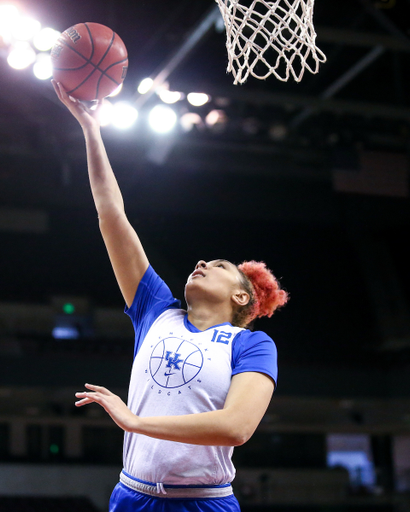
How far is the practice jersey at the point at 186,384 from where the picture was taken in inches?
69.6

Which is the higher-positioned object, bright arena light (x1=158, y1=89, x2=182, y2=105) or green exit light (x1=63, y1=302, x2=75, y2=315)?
bright arena light (x1=158, y1=89, x2=182, y2=105)

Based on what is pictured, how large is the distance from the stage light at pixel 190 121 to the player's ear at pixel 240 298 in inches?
235

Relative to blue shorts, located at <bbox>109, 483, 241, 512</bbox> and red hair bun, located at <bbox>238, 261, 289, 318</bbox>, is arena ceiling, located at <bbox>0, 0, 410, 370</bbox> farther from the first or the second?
blue shorts, located at <bbox>109, 483, 241, 512</bbox>

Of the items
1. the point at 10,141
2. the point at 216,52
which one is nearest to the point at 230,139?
the point at 216,52

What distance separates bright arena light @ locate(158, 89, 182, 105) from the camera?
663 centimetres

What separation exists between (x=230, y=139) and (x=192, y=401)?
711cm

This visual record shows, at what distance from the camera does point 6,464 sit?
1217 centimetres

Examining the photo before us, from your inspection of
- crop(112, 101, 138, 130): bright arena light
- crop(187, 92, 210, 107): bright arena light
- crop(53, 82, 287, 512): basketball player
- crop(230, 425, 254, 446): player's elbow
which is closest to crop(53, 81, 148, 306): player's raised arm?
crop(53, 82, 287, 512): basketball player

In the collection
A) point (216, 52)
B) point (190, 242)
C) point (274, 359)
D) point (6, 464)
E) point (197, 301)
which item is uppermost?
point (216, 52)

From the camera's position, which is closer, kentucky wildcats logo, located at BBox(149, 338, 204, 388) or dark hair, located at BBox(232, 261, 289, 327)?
kentucky wildcats logo, located at BBox(149, 338, 204, 388)

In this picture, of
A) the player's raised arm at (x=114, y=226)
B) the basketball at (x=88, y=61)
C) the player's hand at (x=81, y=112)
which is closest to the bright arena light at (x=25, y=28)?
the basketball at (x=88, y=61)

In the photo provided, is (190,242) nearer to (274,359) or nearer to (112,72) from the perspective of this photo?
(112,72)

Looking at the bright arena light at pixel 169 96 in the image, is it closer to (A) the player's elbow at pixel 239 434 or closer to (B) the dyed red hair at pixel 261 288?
(B) the dyed red hair at pixel 261 288

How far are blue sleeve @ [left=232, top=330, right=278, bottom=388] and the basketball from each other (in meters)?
1.47
